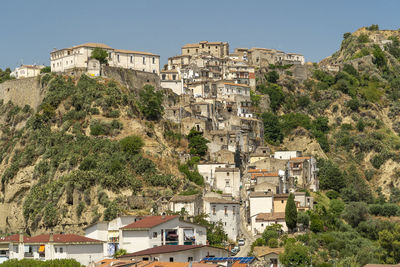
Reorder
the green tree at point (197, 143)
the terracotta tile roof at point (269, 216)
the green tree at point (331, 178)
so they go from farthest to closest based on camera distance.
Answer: the green tree at point (331, 178), the green tree at point (197, 143), the terracotta tile roof at point (269, 216)

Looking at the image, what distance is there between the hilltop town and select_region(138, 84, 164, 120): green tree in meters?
0.23

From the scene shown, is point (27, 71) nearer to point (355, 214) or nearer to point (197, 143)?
point (197, 143)

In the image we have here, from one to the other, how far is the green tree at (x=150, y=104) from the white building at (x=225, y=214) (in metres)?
24.3

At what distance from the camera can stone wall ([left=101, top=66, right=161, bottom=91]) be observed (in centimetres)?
10456

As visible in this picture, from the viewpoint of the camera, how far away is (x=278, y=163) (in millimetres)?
92750

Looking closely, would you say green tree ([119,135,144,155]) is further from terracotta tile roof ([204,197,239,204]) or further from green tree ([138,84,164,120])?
terracotta tile roof ([204,197,239,204])

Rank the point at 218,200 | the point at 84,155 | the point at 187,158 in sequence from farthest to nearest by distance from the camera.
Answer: the point at 187,158 < the point at 84,155 < the point at 218,200

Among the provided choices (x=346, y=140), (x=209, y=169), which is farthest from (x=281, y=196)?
(x=346, y=140)

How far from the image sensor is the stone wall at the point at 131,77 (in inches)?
4117

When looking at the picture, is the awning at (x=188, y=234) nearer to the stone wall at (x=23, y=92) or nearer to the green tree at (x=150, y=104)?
the green tree at (x=150, y=104)

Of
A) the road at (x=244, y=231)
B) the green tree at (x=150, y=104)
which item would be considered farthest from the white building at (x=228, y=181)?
the green tree at (x=150, y=104)

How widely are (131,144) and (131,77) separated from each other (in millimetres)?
20628

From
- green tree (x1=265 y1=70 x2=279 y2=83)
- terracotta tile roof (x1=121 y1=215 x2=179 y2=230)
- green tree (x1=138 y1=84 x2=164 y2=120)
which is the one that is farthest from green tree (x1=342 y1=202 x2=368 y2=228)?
green tree (x1=265 y1=70 x2=279 y2=83)

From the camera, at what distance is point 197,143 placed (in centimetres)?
9606
